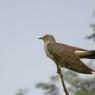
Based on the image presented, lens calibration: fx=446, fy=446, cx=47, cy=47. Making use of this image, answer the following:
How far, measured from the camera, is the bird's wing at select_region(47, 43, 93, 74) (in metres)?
1.46

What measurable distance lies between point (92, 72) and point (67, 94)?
0.12 m

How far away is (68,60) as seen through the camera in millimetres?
1502

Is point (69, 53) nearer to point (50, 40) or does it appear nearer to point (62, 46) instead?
point (62, 46)

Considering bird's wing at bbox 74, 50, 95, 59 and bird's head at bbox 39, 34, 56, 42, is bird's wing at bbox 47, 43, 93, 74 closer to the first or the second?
bird's wing at bbox 74, 50, 95, 59

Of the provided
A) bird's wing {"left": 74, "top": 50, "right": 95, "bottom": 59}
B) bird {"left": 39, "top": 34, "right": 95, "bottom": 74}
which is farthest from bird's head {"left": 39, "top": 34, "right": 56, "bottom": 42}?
bird's wing {"left": 74, "top": 50, "right": 95, "bottom": 59}

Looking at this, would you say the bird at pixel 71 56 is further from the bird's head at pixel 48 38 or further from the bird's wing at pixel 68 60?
the bird's head at pixel 48 38

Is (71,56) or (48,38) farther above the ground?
(48,38)

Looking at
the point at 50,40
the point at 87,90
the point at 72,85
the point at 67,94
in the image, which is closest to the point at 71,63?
the point at 67,94

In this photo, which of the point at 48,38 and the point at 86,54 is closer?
the point at 86,54

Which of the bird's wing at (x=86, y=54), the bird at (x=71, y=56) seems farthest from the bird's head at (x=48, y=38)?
the bird's wing at (x=86, y=54)

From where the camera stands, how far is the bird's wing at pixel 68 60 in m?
1.46

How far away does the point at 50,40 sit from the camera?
1.76 m

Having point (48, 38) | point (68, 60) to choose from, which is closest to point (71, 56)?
point (68, 60)

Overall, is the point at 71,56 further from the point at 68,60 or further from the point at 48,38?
the point at 48,38
